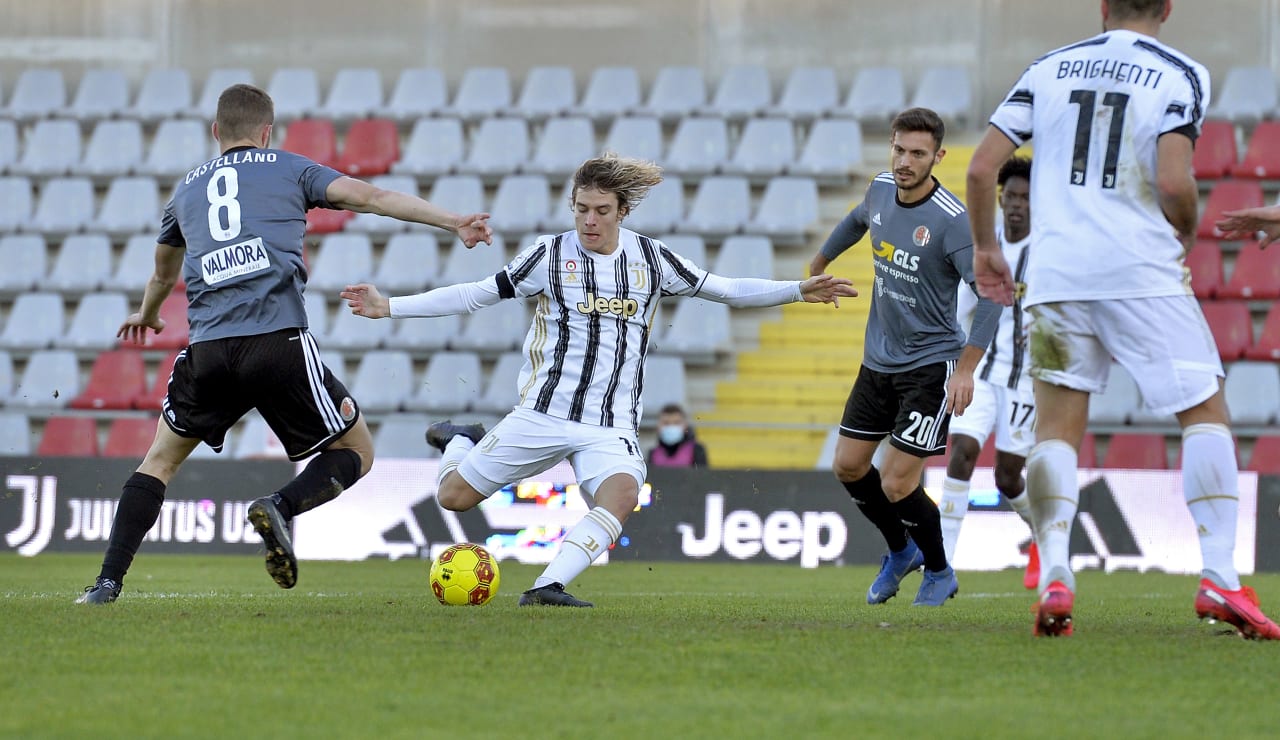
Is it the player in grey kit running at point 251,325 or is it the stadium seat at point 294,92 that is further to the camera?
the stadium seat at point 294,92

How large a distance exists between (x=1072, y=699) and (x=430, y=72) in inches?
575

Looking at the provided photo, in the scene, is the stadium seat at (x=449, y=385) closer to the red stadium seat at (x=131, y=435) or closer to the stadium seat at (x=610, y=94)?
the red stadium seat at (x=131, y=435)

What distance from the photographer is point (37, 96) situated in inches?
715

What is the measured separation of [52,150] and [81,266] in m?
1.82

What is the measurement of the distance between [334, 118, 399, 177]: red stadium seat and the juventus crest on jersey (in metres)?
10.2

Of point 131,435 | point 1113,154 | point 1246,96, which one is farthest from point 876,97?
point 1113,154

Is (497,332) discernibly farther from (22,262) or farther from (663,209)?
(22,262)

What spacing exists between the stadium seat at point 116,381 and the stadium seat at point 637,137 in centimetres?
501

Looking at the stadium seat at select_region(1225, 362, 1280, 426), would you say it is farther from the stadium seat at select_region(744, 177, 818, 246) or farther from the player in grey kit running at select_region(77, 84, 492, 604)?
the player in grey kit running at select_region(77, 84, 492, 604)

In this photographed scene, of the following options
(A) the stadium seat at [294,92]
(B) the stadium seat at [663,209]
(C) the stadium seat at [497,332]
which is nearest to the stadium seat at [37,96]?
(A) the stadium seat at [294,92]

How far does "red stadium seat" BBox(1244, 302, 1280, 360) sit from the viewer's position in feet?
46.0

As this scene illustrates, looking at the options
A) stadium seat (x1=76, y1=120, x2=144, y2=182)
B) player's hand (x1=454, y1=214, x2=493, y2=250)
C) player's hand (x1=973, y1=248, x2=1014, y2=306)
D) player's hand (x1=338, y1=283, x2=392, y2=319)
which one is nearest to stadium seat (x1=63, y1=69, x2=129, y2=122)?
stadium seat (x1=76, y1=120, x2=144, y2=182)

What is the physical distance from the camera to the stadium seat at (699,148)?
16.1 metres

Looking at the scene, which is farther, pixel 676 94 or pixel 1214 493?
pixel 676 94
